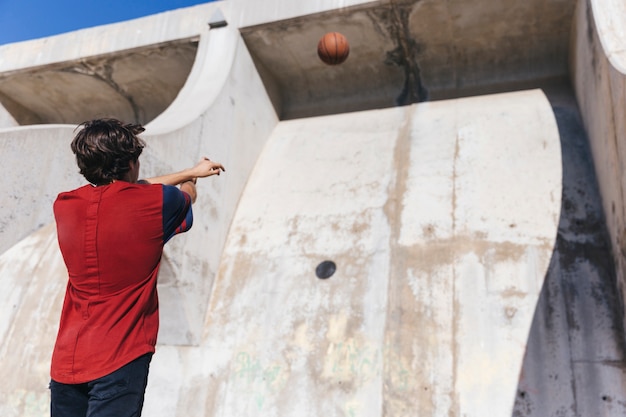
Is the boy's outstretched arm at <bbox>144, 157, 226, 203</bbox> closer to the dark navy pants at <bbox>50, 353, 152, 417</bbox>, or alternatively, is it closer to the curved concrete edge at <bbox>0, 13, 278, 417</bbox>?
the dark navy pants at <bbox>50, 353, 152, 417</bbox>

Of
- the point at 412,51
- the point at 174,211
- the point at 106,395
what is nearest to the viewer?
the point at 106,395

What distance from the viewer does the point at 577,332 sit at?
13.6 ft

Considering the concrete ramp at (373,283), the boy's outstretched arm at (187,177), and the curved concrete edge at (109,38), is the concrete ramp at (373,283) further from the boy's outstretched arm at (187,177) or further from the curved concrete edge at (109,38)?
the boy's outstretched arm at (187,177)

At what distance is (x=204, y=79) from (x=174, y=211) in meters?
4.76

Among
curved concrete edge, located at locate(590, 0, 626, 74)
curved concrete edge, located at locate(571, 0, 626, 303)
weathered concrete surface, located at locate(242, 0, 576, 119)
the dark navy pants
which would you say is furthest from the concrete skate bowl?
the dark navy pants

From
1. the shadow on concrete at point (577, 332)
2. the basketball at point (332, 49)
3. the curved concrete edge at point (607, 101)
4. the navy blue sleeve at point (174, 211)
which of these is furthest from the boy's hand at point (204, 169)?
the basketball at point (332, 49)

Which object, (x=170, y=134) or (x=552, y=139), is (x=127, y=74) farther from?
(x=552, y=139)

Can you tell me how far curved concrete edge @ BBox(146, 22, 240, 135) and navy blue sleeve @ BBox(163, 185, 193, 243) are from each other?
3508 mm

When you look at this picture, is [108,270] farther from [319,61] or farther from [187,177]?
[319,61]

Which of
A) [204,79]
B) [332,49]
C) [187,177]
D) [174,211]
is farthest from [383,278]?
[174,211]

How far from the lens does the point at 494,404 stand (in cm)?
402

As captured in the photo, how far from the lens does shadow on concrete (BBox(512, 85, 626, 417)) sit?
388 cm

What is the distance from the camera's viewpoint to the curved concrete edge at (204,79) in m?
5.42

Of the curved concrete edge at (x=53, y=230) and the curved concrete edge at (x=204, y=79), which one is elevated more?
the curved concrete edge at (x=204, y=79)
